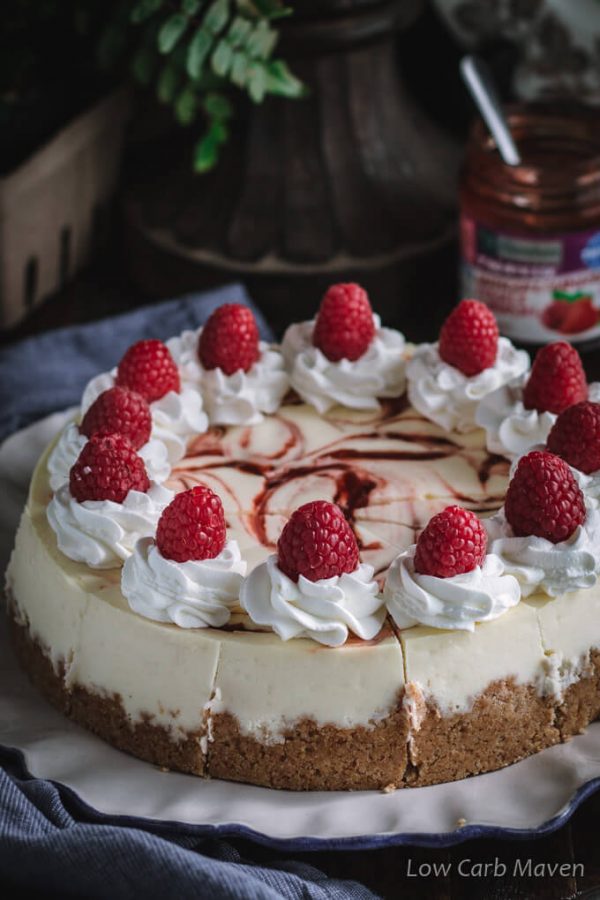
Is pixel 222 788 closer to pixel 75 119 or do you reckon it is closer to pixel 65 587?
pixel 65 587

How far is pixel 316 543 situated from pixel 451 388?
2.02 ft

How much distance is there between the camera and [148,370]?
8.11 feet

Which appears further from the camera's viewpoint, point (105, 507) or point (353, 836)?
point (105, 507)

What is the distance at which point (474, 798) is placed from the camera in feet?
6.70

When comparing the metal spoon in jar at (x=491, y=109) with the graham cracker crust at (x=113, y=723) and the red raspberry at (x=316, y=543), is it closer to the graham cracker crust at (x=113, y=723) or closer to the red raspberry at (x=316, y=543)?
the red raspberry at (x=316, y=543)

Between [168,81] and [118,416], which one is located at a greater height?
[168,81]

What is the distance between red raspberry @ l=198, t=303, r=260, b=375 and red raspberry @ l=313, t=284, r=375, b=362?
0.13 m

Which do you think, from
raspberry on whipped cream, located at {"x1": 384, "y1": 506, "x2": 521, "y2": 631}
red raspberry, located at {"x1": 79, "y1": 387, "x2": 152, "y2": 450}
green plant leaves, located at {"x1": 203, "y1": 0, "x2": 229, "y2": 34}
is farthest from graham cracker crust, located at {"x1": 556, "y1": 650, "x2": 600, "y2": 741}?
green plant leaves, located at {"x1": 203, "y1": 0, "x2": 229, "y2": 34}

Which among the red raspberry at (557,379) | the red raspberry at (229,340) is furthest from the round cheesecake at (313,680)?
the red raspberry at (229,340)

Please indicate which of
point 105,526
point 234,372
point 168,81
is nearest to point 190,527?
point 105,526

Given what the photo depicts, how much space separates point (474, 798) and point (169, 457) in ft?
2.60

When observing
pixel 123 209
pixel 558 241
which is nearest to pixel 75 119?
pixel 123 209

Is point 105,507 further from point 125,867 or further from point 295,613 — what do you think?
point 125,867

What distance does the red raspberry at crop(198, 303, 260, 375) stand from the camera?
8.39ft
